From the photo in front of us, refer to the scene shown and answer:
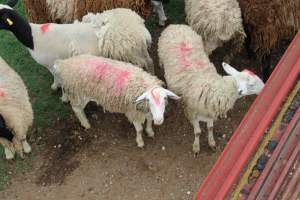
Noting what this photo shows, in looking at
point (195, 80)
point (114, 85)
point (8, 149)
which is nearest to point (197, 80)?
point (195, 80)

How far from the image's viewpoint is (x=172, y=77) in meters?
4.85

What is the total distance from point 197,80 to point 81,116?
1.61 m

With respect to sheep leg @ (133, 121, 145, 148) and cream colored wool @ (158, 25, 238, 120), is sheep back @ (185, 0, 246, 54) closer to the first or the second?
cream colored wool @ (158, 25, 238, 120)

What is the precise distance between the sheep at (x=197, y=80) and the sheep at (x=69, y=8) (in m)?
0.76

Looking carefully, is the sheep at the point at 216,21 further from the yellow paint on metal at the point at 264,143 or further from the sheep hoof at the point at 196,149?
the yellow paint on metal at the point at 264,143

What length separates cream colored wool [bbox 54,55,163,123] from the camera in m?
4.67

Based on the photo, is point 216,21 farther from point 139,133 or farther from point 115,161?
point 115,161

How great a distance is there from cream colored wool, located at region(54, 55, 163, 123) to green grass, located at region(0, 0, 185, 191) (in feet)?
2.80

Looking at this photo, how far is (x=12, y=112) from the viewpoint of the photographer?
15.8 ft

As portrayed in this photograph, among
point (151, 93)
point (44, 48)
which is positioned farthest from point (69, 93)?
point (151, 93)

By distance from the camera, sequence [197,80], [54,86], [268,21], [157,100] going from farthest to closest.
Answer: [54,86], [268,21], [197,80], [157,100]

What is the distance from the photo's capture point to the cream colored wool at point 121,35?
16.6 feet

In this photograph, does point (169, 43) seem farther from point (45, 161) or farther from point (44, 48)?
point (45, 161)

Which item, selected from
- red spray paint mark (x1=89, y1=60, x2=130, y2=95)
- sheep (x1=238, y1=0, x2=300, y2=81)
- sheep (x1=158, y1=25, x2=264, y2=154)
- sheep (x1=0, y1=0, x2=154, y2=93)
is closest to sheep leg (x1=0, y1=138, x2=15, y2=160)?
sheep (x1=0, y1=0, x2=154, y2=93)
